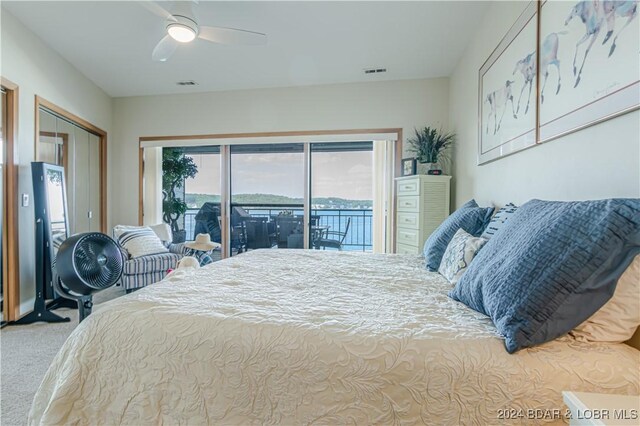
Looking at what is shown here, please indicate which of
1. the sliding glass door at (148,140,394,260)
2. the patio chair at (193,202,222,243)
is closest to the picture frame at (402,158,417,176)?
the sliding glass door at (148,140,394,260)

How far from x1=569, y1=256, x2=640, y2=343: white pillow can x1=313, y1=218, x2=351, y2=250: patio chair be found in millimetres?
3482

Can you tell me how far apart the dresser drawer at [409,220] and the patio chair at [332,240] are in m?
1.07

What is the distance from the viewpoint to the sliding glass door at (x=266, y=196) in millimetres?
4188

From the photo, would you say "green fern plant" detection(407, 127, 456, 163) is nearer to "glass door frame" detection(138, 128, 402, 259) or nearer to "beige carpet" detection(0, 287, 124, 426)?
"glass door frame" detection(138, 128, 402, 259)

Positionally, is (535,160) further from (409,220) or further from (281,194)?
(281,194)

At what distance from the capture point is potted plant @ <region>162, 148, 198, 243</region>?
451 cm

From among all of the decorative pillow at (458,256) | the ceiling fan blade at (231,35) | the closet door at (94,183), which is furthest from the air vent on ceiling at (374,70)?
the closet door at (94,183)

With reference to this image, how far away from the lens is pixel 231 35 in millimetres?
2318

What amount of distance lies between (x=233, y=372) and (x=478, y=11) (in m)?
3.08

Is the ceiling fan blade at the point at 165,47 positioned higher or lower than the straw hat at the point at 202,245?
higher

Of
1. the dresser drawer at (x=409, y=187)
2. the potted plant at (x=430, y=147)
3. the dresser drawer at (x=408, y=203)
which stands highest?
the potted plant at (x=430, y=147)

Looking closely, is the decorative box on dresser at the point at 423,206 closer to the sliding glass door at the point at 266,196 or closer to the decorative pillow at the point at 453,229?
the decorative pillow at the point at 453,229

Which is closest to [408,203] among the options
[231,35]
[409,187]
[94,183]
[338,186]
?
[409,187]

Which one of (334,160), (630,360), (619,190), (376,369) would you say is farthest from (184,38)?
(630,360)
